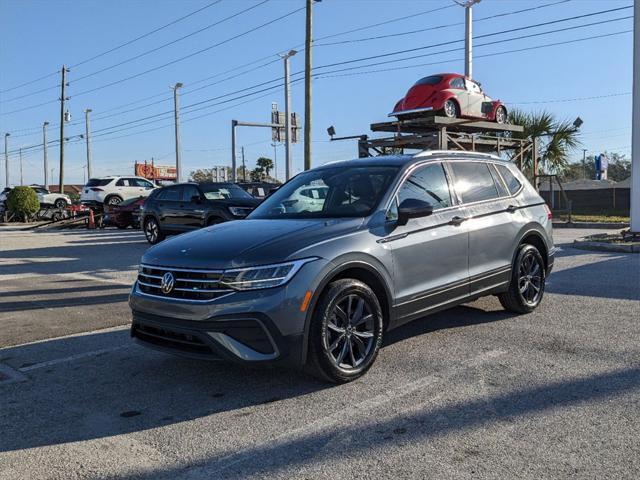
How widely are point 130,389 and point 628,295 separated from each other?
6.09 m

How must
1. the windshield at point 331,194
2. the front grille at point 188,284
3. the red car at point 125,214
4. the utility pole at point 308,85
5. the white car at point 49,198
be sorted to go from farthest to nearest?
the white car at point 49,198 → the red car at point 125,214 → the utility pole at point 308,85 → the windshield at point 331,194 → the front grille at point 188,284

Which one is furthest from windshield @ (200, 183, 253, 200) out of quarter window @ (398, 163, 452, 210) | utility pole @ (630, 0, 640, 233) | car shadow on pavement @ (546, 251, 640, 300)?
quarter window @ (398, 163, 452, 210)

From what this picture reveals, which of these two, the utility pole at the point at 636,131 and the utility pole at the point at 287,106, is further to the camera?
the utility pole at the point at 287,106

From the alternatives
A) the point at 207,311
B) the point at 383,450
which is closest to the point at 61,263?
the point at 207,311

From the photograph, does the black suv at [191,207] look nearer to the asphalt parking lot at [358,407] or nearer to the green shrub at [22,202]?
the asphalt parking lot at [358,407]

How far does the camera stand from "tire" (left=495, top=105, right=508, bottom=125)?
18717 millimetres

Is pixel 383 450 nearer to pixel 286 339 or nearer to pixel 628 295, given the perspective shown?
pixel 286 339

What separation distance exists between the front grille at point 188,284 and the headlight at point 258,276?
6 centimetres

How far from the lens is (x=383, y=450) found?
11.3 feet

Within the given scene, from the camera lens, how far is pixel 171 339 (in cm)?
451

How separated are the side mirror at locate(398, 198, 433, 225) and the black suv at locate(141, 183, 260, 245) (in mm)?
9743

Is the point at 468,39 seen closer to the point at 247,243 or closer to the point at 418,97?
the point at 418,97

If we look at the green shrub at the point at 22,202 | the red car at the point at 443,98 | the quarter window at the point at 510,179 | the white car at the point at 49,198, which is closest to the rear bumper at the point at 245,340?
the quarter window at the point at 510,179

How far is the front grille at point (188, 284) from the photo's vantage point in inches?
168
